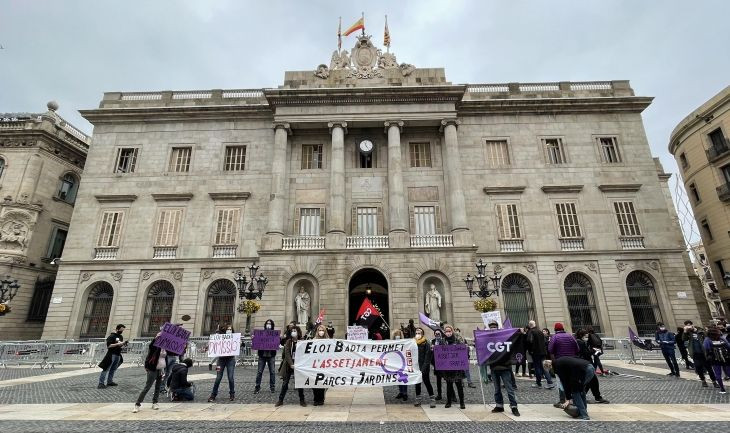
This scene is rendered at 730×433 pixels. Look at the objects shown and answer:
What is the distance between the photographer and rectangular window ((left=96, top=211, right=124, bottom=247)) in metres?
23.7

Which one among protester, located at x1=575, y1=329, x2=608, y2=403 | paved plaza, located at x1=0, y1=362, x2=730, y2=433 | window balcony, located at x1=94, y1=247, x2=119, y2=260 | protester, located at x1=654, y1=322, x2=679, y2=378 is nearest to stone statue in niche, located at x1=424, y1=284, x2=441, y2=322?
paved plaza, located at x1=0, y1=362, x2=730, y2=433

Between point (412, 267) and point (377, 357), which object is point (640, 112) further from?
point (377, 357)

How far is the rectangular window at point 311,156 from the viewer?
25.3 metres

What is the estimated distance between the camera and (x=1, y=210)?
2422 centimetres

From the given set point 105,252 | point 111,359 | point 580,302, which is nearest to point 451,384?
point 111,359

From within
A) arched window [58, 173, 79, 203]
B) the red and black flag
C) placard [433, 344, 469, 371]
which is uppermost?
arched window [58, 173, 79, 203]

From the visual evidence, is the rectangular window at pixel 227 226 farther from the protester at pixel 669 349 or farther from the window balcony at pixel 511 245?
the protester at pixel 669 349

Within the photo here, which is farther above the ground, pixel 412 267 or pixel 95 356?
pixel 412 267

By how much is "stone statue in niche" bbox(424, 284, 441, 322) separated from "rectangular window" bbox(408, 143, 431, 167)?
938cm

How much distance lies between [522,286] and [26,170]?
3508cm

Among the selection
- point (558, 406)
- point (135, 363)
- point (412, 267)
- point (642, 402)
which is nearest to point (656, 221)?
point (412, 267)

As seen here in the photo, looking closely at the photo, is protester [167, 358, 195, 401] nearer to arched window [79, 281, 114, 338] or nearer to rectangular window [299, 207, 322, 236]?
rectangular window [299, 207, 322, 236]

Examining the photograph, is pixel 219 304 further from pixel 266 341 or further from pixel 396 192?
pixel 266 341

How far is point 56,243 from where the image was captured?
1041 inches
